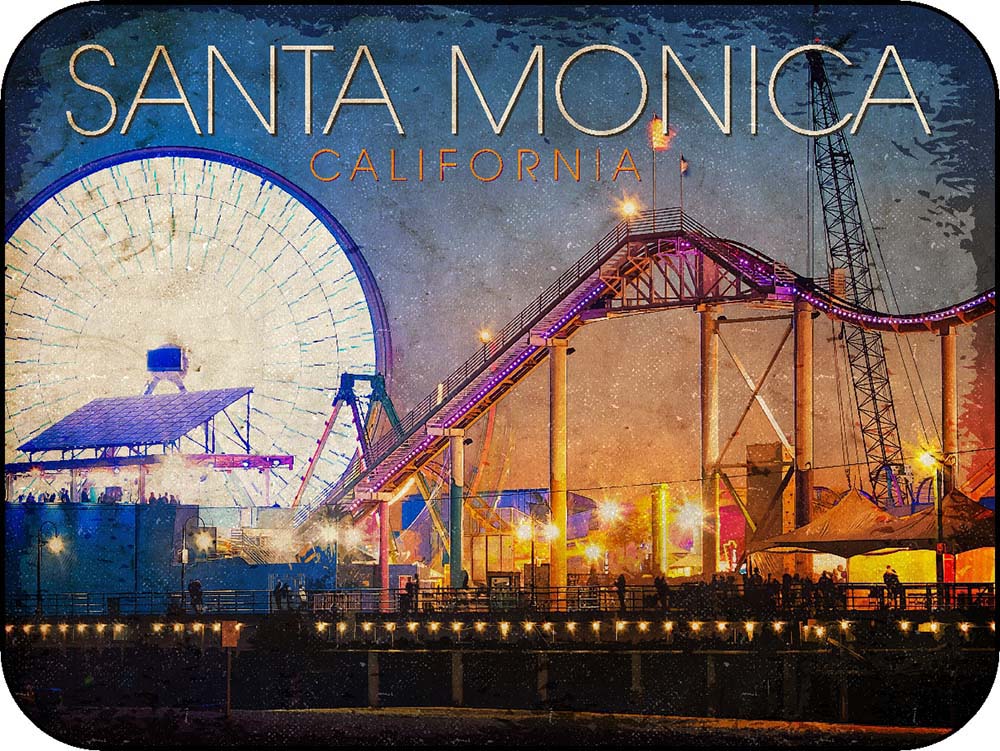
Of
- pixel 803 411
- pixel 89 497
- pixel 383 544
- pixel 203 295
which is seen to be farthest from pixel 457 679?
pixel 203 295

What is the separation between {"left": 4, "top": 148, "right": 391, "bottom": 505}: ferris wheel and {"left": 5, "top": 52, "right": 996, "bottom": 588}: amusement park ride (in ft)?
0.21

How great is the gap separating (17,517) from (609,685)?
15021mm

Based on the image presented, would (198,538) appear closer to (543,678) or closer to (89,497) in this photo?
(89,497)

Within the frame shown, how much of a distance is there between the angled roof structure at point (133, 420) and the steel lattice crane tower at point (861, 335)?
56.4 ft

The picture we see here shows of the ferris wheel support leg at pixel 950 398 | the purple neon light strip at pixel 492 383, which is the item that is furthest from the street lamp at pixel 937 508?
the purple neon light strip at pixel 492 383

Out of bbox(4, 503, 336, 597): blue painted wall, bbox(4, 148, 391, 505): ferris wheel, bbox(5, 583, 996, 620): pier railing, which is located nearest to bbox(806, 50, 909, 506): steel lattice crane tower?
bbox(5, 583, 996, 620): pier railing

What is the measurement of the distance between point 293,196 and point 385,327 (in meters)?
4.37

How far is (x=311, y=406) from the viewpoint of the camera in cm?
4728

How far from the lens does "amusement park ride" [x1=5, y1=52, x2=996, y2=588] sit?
39938 millimetres

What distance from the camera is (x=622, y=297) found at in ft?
136

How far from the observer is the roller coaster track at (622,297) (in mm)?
39531

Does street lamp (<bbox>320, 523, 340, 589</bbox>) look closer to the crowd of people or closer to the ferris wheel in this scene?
the ferris wheel

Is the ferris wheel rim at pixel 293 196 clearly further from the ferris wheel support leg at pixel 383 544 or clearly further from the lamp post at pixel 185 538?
the lamp post at pixel 185 538

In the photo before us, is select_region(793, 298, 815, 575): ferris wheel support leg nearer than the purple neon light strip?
Yes
